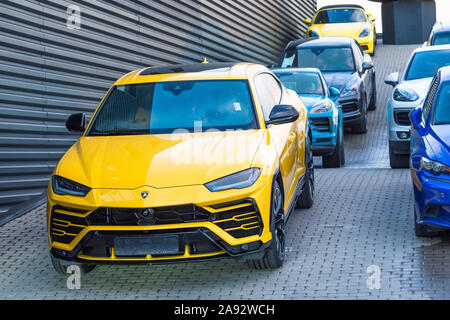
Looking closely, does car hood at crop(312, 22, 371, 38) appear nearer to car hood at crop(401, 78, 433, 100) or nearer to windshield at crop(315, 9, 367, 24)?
windshield at crop(315, 9, 367, 24)

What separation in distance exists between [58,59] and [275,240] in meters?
5.21

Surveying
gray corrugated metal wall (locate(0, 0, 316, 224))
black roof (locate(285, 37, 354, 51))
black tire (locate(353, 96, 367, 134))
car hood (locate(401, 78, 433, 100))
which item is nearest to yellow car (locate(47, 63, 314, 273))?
gray corrugated metal wall (locate(0, 0, 316, 224))

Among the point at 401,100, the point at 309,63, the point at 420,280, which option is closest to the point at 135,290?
the point at 420,280

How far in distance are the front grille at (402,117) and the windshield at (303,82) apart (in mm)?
2292

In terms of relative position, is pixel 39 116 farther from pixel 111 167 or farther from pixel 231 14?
pixel 231 14

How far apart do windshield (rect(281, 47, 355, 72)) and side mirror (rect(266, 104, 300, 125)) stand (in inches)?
374

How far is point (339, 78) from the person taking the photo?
52.6ft

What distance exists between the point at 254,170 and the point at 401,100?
229 inches

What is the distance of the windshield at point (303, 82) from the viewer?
1389cm

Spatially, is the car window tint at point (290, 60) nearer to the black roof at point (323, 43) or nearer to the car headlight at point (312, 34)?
the black roof at point (323, 43)

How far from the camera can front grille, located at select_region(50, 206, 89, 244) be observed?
6.25m

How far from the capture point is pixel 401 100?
1168cm

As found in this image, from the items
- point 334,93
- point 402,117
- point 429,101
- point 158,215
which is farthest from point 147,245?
point 334,93

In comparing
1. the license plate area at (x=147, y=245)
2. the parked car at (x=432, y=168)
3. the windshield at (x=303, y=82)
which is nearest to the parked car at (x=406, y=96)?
the windshield at (x=303, y=82)
